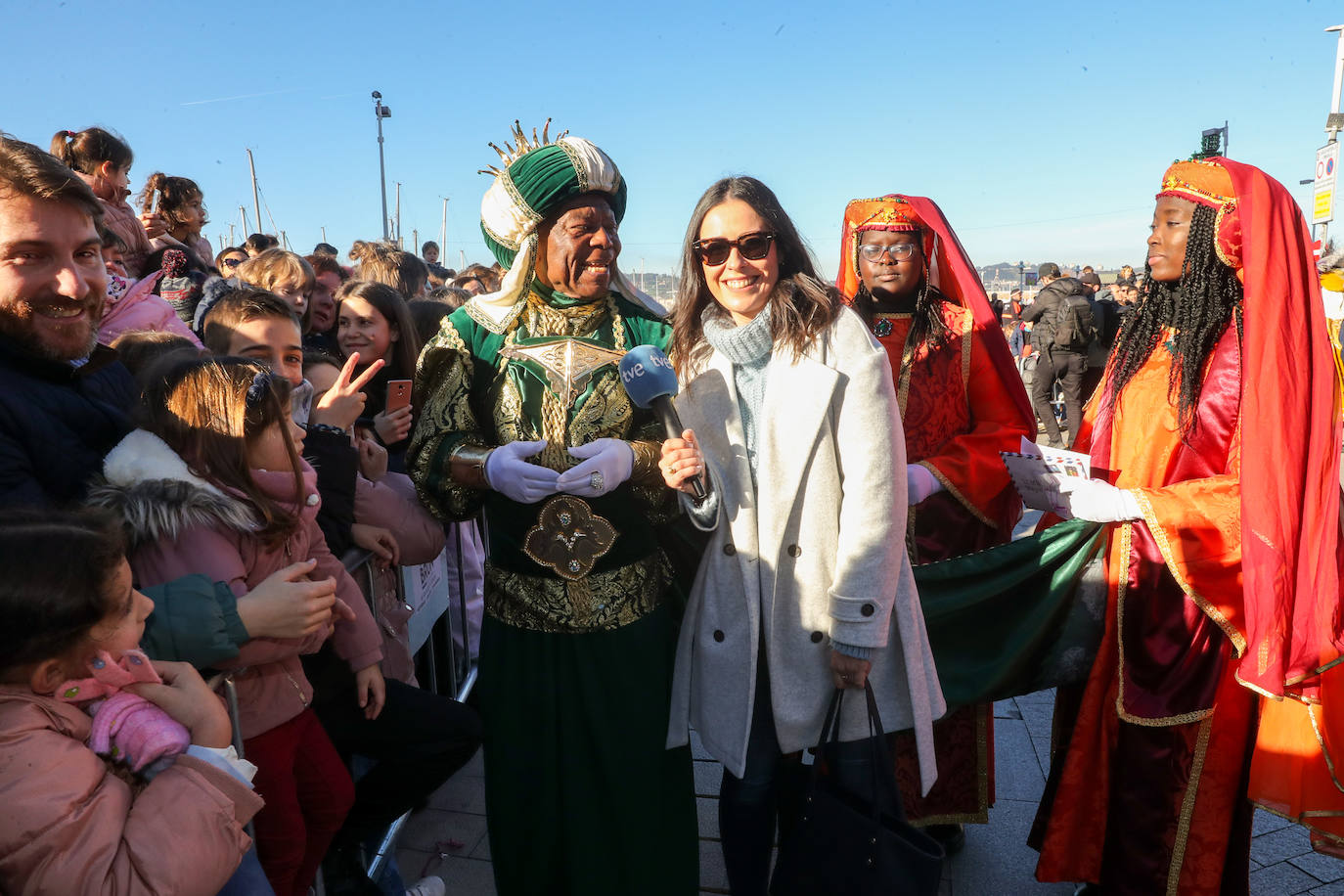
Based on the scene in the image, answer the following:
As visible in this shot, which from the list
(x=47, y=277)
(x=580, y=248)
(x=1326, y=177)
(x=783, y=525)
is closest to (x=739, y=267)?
(x=580, y=248)

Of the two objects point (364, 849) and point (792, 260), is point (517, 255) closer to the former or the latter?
point (792, 260)

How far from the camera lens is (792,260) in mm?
2320

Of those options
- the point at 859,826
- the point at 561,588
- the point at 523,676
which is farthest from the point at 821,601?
the point at 523,676

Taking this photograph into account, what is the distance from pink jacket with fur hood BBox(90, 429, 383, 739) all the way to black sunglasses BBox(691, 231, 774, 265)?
1.15m

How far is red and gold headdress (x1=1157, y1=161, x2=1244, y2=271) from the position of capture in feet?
7.66

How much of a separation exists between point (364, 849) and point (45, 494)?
1476mm

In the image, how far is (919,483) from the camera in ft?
8.63

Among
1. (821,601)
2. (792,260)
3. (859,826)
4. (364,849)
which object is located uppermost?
(792,260)

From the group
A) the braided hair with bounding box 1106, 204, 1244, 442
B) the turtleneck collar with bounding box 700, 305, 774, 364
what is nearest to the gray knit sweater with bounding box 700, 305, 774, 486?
the turtleneck collar with bounding box 700, 305, 774, 364

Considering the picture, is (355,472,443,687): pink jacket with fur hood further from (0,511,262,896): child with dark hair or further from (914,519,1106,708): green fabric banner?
(914,519,1106,708): green fabric banner

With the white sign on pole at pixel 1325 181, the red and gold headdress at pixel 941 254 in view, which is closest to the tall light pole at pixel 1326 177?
the white sign on pole at pixel 1325 181

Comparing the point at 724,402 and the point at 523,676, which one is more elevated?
the point at 724,402

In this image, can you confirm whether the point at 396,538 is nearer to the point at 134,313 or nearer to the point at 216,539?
the point at 216,539

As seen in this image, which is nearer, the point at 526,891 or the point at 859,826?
the point at 859,826
